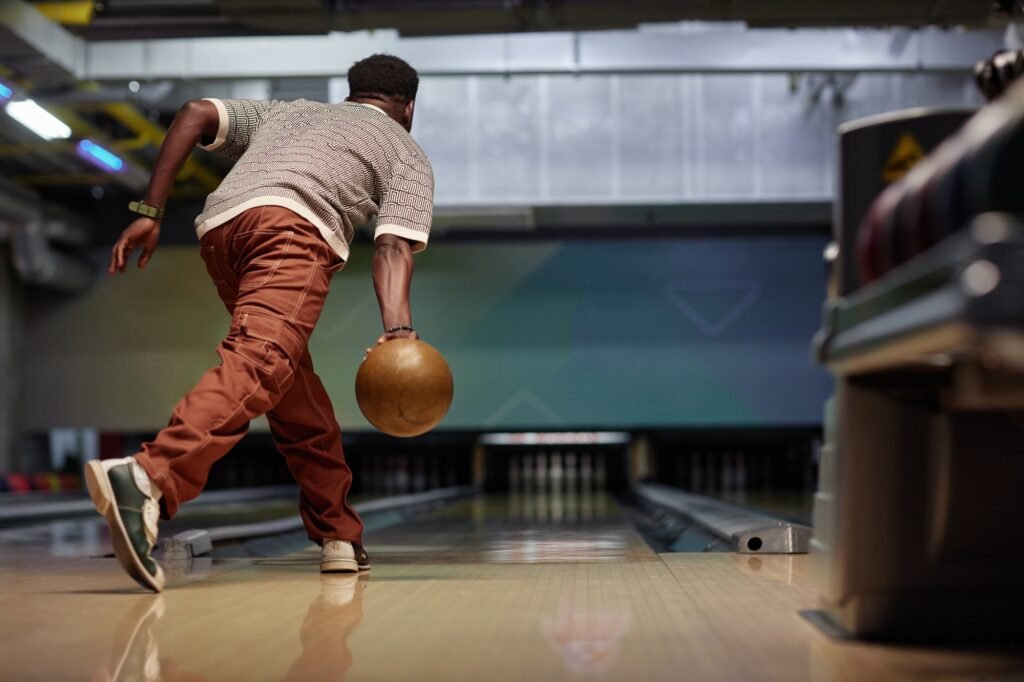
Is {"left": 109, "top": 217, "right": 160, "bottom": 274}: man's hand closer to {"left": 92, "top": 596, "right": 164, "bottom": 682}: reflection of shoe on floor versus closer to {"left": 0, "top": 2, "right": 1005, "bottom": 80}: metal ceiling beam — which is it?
{"left": 92, "top": 596, "right": 164, "bottom": 682}: reflection of shoe on floor

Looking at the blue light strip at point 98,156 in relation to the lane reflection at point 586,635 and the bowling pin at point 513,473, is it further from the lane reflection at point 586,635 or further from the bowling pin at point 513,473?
the lane reflection at point 586,635

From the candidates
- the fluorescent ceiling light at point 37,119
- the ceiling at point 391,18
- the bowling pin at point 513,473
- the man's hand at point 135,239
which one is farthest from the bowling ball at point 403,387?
the bowling pin at point 513,473

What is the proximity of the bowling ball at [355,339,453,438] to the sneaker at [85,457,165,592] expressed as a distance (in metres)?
0.39

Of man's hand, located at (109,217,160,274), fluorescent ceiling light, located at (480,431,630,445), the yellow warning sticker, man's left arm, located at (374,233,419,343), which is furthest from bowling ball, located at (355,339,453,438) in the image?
fluorescent ceiling light, located at (480,431,630,445)

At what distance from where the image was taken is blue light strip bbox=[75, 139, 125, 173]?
258 inches

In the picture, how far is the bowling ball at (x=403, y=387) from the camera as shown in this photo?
188 cm

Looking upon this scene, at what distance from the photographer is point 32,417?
8.75 m

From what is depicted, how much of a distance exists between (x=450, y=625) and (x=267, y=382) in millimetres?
622

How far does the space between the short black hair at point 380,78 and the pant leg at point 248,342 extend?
41 centimetres

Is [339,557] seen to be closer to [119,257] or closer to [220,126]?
[119,257]

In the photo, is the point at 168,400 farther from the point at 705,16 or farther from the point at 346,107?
the point at 346,107

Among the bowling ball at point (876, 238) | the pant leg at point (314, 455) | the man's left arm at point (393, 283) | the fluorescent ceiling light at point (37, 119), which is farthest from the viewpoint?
the fluorescent ceiling light at point (37, 119)

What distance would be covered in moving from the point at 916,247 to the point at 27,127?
5687mm

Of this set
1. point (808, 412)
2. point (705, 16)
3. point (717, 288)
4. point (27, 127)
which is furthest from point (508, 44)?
point (808, 412)
